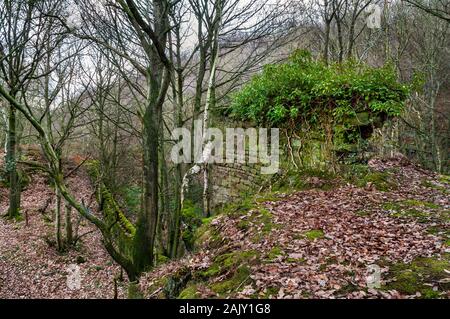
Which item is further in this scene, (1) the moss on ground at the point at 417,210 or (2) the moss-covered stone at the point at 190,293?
(1) the moss on ground at the point at 417,210

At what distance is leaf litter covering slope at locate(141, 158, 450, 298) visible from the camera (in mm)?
3500

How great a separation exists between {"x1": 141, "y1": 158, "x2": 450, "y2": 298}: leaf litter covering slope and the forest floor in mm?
12

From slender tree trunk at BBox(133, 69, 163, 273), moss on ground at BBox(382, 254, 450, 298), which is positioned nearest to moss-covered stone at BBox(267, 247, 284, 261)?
moss on ground at BBox(382, 254, 450, 298)

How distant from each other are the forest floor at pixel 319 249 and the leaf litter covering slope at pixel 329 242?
12 mm

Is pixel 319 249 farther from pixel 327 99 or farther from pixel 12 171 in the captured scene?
pixel 12 171

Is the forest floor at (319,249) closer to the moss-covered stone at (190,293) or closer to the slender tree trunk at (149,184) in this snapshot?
the moss-covered stone at (190,293)

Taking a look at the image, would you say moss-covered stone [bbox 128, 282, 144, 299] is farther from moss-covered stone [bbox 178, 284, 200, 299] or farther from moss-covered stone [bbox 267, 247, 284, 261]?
moss-covered stone [bbox 267, 247, 284, 261]

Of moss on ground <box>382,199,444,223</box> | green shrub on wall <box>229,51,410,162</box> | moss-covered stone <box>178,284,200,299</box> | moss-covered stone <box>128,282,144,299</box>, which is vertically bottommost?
moss-covered stone <box>128,282,144,299</box>

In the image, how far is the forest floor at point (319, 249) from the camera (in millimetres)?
3490

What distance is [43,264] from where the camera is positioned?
9.70m

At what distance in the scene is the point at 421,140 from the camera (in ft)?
52.7

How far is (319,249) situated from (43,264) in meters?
8.71

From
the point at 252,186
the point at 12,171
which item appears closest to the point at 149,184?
the point at 252,186

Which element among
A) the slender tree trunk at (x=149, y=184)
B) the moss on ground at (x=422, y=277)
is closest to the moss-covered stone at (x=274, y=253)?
the moss on ground at (x=422, y=277)
